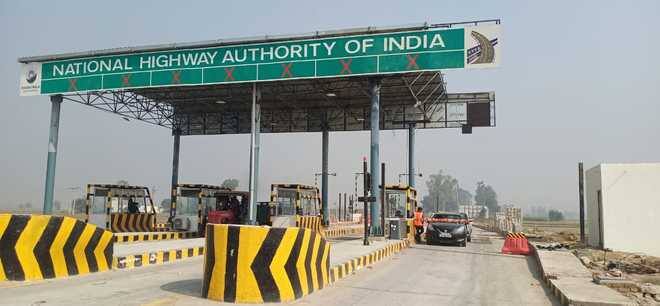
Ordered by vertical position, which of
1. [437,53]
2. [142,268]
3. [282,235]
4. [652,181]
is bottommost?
[142,268]

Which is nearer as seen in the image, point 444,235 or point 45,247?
point 45,247

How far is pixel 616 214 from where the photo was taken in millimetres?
20672

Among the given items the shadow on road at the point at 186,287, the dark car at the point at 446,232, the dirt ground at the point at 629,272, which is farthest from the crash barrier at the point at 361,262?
the dirt ground at the point at 629,272

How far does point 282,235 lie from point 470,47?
15.0 meters

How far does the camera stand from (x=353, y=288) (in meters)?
9.95

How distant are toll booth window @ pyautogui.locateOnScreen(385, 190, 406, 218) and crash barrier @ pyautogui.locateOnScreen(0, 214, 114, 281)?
52.2ft

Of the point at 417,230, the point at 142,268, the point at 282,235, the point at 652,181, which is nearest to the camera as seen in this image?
the point at 282,235

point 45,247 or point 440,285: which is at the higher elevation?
point 45,247

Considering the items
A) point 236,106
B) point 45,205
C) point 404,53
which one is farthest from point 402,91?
point 45,205

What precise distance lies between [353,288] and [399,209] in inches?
631

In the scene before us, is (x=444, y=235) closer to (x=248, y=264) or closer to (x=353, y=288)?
(x=353, y=288)

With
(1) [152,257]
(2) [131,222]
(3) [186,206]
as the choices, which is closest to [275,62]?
(3) [186,206]

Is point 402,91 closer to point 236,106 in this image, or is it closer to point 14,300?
point 236,106

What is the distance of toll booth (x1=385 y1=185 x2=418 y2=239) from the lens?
75.2 ft
